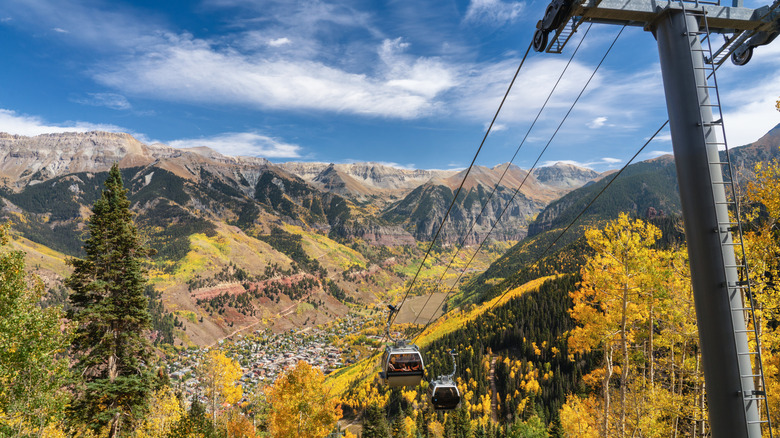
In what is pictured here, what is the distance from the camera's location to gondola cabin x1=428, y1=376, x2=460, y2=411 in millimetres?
21516

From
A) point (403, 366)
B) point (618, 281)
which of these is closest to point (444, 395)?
point (403, 366)

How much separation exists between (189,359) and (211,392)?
156 m

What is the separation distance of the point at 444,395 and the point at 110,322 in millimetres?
19547

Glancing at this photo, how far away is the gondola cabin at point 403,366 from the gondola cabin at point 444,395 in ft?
13.5

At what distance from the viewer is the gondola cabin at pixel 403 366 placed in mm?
18016

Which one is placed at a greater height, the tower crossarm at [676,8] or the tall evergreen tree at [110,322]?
the tower crossarm at [676,8]

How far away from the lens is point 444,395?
2162cm

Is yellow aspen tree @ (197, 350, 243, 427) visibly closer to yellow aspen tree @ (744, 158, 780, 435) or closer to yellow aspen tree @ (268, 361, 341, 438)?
yellow aspen tree @ (268, 361, 341, 438)

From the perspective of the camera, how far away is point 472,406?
330ft

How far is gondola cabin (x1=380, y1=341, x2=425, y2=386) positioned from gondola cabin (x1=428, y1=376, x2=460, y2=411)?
4105mm

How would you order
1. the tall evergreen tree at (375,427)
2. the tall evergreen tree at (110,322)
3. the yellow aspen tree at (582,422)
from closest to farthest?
the tall evergreen tree at (110,322), the yellow aspen tree at (582,422), the tall evergreen tree at (375,427)

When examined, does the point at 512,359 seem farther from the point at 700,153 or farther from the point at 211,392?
the point at 700,153

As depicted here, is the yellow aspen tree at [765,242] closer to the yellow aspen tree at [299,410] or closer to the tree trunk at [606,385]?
the tree trunk at [606,385]

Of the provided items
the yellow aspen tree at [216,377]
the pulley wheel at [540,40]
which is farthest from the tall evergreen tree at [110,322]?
the pulley wheel at [540,40]
